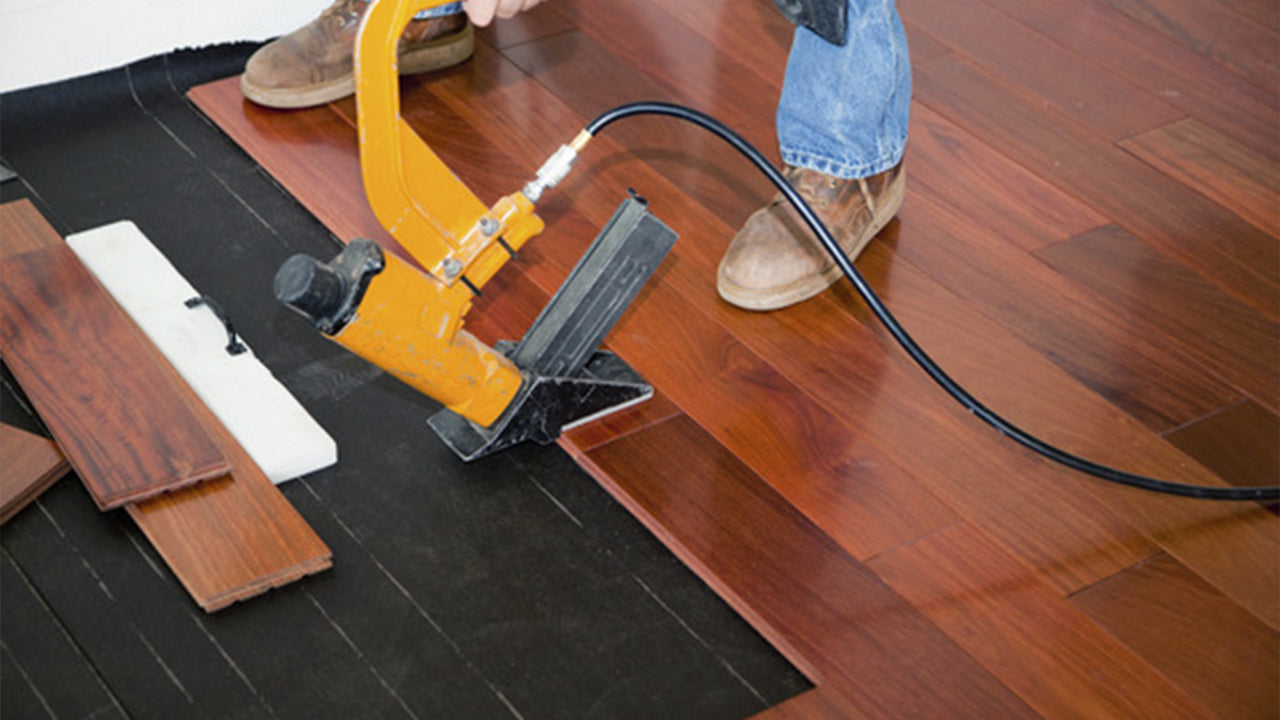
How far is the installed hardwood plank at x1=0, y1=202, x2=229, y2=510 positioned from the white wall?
55cm

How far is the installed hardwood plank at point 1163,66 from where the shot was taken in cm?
272

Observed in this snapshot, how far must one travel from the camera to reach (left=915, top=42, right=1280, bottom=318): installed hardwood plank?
2.37 meters

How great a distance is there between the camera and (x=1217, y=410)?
6.82ft

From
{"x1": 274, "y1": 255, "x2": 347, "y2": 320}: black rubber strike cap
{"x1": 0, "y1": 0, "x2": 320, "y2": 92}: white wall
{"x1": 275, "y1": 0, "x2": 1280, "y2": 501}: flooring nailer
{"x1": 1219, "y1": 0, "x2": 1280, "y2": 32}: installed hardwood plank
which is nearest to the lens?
{"x1": 274, "y1": 255, "x2": 347, "y2": 320}: black rubber strike cap

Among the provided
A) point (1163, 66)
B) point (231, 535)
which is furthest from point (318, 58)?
point (1163, 66)

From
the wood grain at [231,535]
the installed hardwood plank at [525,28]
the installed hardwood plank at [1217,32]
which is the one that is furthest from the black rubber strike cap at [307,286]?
the installed hardwood plank at [1217,32]

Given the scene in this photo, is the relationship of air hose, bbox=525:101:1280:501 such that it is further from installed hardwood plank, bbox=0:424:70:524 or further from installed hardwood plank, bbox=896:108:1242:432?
installed hardwood plank, bbox=0:424:70:524

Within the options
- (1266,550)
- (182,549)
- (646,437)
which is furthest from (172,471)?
(1266,550)

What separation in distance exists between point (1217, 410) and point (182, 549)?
1.40 metres

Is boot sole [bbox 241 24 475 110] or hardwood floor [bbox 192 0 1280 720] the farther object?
boot sole [bbox 241 24 475 110]

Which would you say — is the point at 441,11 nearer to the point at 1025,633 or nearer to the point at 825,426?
the point at 825,426

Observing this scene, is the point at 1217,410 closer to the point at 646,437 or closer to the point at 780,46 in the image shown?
the point at 646,437

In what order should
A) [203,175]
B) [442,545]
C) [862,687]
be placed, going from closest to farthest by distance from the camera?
[862,687]
[442,545]
[203,175]

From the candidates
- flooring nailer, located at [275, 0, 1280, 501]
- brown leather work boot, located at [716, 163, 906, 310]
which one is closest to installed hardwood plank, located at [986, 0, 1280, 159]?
brown leather work boot, located at [716, 163, 906, 310]
